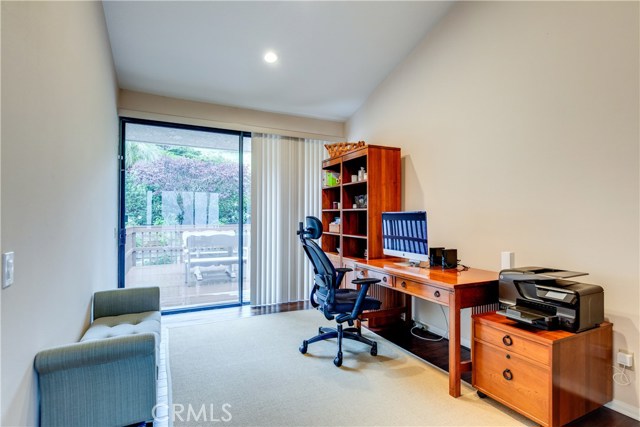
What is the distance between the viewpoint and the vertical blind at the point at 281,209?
14.3 feet

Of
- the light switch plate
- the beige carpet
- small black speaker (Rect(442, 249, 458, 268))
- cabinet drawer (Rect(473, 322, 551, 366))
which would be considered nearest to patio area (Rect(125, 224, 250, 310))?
the beige carpet

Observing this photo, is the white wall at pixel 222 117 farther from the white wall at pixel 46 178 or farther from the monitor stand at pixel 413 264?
the monitor stand at pixel 413 264

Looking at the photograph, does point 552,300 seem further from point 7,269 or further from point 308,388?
point 7,269

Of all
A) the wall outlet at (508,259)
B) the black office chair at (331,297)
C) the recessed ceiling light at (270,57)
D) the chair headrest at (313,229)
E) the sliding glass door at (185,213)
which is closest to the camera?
the wall outlet at (508,259)

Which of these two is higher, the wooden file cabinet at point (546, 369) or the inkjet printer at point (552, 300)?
the inkjet printer at point (552, 300)

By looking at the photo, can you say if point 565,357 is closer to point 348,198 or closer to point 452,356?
point 452,356

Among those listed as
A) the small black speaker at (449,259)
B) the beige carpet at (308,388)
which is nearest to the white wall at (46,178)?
the beige carpet at (308,388)

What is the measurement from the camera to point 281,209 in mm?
4492

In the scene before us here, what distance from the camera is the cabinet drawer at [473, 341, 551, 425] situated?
1797 mm

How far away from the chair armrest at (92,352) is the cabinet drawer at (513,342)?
6.80ft

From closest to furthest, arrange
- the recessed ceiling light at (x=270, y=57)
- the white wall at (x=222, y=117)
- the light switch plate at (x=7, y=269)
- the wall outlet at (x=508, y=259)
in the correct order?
1. the light switch plate at (x=7, y=269)
2. the wall outlet at (x=508, y=259)
3. the recessed ceiling light at (x=270, y=57)
4. the white wall at (x=222, y=117)

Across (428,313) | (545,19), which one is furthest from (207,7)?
(428,313)

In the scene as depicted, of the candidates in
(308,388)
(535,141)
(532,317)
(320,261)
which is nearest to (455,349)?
(532,317)

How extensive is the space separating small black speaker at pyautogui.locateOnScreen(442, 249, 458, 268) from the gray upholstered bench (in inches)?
91.7
